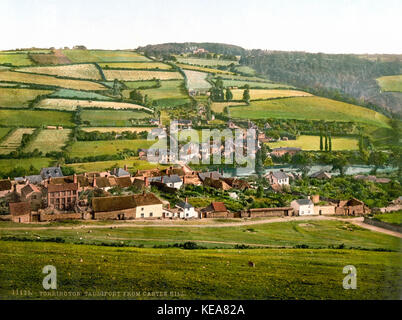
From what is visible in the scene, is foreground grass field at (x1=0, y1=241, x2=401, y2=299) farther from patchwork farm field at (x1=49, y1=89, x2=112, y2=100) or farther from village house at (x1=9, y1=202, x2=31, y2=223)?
patchwork farm field at (x1=49, y1=89, x2=112, y2=100)

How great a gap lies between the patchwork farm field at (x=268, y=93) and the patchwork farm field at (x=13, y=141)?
5699 millimetres

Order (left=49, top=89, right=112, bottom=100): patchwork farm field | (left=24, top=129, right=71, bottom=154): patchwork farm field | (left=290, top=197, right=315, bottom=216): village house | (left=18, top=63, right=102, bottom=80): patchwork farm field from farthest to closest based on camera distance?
(left=18, top=63, right=102, bottom=80): patchwork farm field → (left=49, top=89, right=112, bottom=100): patchwork farm field → (left=290, top=197, right=315, bottom=216): village house → (left=24, top=129, right=71, bottom=154): patchwork farm field

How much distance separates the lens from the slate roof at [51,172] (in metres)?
11.4

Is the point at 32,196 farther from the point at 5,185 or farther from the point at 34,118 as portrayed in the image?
the point at 34,118

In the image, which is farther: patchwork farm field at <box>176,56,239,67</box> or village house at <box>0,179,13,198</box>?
patchwork farm field at <box>176,56,239,67</box>

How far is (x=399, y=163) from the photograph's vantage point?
12.3 meters

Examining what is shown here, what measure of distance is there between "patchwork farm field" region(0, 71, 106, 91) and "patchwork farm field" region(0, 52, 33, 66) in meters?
0.29

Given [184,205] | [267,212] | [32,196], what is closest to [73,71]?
[32,196]

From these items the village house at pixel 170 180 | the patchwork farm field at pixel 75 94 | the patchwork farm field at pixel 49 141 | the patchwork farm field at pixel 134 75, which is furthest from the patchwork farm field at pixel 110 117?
the village house at pixel 170 180

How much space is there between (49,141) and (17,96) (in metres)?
1.51

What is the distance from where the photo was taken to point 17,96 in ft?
40.2

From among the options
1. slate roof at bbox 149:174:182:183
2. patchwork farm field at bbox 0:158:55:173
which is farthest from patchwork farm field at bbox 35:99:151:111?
slate roof at bbox 149:174:182:183

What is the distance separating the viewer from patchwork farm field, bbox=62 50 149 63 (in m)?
12.9
